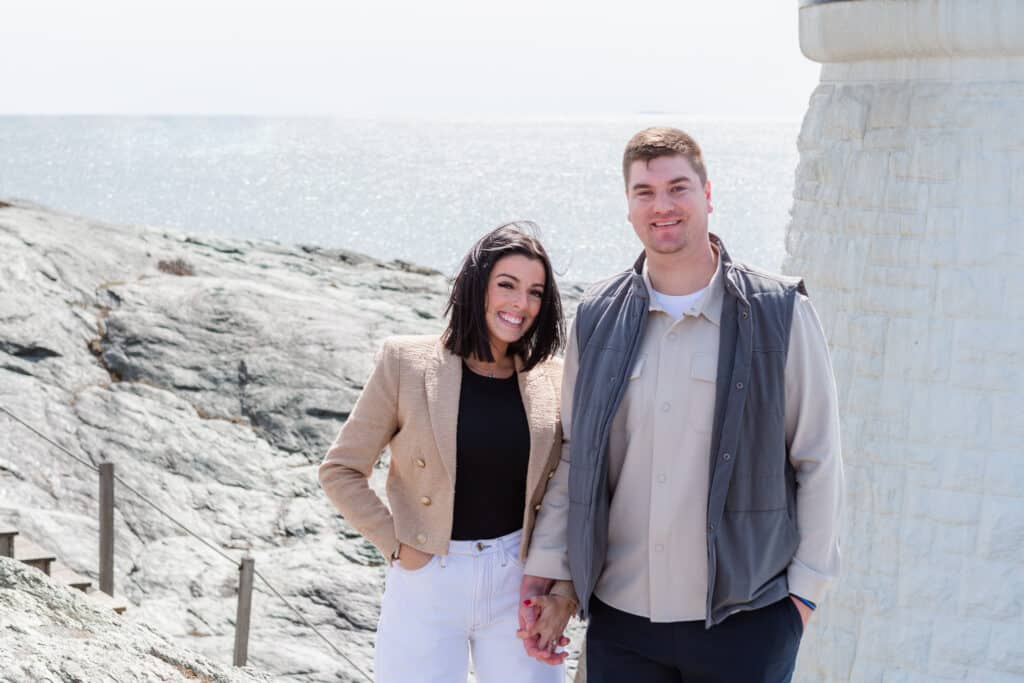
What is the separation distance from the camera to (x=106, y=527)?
8227mm

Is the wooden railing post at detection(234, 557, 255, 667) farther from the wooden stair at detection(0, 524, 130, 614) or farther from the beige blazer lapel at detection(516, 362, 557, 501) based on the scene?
the beige blazer lapel at detection(516, 362, 557, 501)

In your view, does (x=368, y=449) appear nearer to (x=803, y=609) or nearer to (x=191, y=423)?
(x=803, y=609)

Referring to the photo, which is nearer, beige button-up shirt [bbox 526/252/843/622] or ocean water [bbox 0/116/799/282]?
beige button-up shirt [bbox 526/252/843/622]

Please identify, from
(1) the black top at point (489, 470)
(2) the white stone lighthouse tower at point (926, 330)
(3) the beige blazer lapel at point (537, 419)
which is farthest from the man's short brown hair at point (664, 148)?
(2) the white stone lighthouse tower at point (926, 330)

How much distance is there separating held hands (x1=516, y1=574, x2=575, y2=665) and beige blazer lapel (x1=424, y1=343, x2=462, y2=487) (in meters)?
0.33

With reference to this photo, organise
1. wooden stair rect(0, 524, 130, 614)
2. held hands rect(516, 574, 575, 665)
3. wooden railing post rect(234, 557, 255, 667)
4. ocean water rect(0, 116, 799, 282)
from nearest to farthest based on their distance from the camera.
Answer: held hands rect(516, 574, 575, 665) < wooden stair rect(0, 524, 130, 614) < wooden railing post rect(234, 557, 255, 667) < ocean water rect(0, 116, 799, 282)

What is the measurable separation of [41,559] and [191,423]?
15.5ft

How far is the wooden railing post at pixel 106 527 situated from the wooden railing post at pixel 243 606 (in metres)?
1.13

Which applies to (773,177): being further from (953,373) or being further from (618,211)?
(953,373)

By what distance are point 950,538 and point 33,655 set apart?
3185mm

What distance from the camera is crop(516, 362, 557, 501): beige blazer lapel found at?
2975 mm

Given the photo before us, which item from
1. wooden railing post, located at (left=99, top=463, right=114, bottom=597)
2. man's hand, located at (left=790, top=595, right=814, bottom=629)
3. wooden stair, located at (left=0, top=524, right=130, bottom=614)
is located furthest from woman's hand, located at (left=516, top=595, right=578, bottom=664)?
wooden railing post, located at (left=99, top=463, right=114, bottom=597)

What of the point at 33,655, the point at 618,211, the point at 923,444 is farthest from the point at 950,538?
the point at 618,211

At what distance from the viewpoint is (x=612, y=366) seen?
2.75 m
